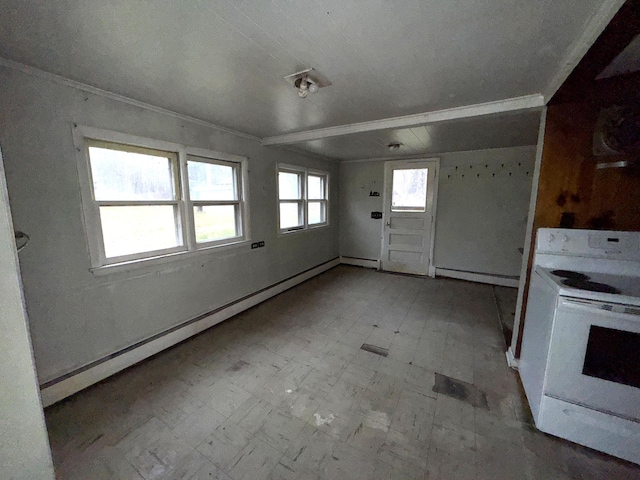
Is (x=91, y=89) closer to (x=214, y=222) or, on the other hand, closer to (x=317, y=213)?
(x=214, y=222)

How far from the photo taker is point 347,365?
2.26 metres

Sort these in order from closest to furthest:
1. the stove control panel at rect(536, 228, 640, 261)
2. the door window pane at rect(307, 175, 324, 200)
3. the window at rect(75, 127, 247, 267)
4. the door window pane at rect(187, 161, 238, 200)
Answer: the stove control panel at rect(536, 228, 640, 261)
the window at rect(75, 127, 247, 267)
the door window pane at rect(187, 161, 238, 200)
the door window pane at rect(307, 175, 324, 200)

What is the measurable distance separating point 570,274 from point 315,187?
12.7 feet

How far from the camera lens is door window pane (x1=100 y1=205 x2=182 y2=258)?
207 centimetres

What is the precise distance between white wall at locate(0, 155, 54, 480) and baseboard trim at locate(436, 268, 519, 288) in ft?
16.5

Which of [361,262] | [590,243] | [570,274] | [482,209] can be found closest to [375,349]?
[570,274]

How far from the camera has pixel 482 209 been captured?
4.21 meters

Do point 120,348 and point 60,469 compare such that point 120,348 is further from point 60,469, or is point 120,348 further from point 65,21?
point 65,21

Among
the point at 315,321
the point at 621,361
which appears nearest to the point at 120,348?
the point at 315,321

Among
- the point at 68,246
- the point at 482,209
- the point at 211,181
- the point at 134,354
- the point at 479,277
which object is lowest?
the point at 134,354

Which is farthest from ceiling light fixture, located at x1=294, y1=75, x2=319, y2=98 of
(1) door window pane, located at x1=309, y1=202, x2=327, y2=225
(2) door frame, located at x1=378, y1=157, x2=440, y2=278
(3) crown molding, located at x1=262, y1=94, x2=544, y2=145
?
(2) door frame, located at x1=378, y1=157, x2=440, y2=278

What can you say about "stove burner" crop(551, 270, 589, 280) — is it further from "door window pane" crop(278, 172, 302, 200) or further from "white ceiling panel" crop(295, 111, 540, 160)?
"door window pane" crop(278, 172, 302, 200)

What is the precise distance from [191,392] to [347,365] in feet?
4.23

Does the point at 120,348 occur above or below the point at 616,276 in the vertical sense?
below
